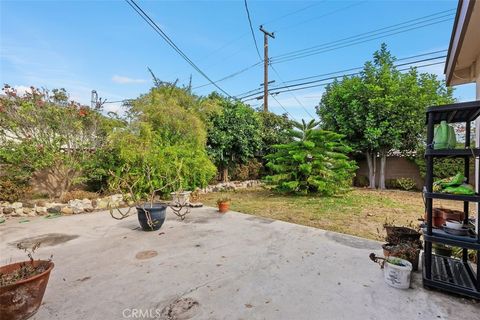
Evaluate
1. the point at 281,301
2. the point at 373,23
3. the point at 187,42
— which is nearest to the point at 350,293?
the point at 281,301

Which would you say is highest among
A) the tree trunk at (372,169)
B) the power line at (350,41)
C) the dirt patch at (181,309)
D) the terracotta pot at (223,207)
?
the power line at (350,41)

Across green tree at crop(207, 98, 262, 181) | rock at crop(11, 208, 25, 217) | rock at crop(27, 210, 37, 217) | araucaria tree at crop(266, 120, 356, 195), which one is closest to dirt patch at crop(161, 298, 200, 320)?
rock at crop(27, 210, 37, 217)

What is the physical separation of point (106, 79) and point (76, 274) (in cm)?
833

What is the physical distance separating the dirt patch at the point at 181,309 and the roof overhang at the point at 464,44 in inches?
124

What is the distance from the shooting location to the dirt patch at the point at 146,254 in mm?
3080

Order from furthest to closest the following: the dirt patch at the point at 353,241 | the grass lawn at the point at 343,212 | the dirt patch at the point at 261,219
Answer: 1. the dirt patch at the point at 261,219
2. the grass lawn at the point at 343,212
3. the dirt patch at the point at 353,241

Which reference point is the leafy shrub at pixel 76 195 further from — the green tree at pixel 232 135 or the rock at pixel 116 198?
the green tree at pixel 232 135

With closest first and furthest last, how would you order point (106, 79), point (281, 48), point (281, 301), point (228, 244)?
point (281, 301)
point (228, 244)
point (106, 79)
point (281, 48)

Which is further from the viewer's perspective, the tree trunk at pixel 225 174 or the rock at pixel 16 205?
the tree trunk at pixel 225 174

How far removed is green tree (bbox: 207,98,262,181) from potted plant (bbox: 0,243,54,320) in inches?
274

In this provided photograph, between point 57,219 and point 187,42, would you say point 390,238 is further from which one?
point 187,42

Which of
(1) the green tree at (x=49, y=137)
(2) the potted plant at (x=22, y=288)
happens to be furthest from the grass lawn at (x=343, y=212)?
(2) the potted plant at (x=22, y=288)

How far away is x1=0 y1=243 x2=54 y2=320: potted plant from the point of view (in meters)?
1.74

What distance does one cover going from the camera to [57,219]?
5035 mm
